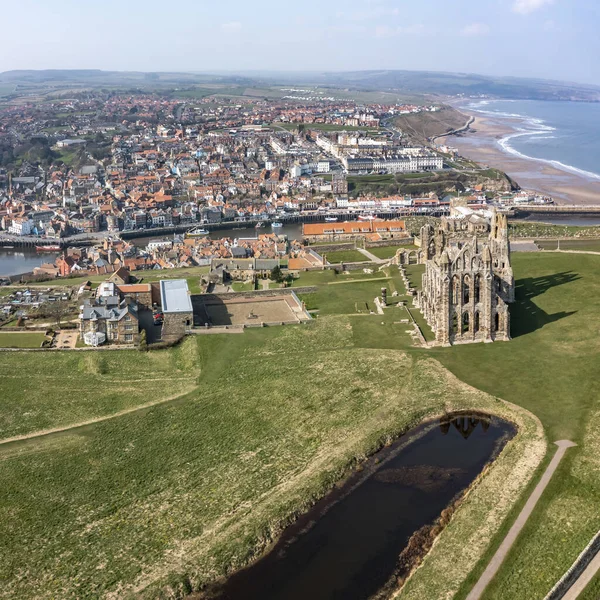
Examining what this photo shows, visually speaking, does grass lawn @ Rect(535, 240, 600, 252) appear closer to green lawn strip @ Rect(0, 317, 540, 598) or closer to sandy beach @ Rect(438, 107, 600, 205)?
green lawn strip @ Rect(0, 317, 540, 598)

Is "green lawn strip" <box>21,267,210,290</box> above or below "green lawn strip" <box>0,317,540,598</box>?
below

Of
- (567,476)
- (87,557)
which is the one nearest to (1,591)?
(87,557)

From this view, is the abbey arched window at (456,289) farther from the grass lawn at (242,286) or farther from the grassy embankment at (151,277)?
the grassy embankment at (151,277)

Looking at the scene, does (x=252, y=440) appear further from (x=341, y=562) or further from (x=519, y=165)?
(x=519, y=165)

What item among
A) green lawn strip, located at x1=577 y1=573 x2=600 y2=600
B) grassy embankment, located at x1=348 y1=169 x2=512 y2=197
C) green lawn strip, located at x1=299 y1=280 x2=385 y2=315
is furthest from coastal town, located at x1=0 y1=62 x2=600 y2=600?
grassy embankment, located at x1=348 y1=169 x2=512 y2=197

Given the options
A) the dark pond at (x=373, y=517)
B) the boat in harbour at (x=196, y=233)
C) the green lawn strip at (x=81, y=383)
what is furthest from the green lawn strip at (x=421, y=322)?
the boat in harbour at (x=196, y=233)

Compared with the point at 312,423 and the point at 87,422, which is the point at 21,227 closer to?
the point at 87,422
